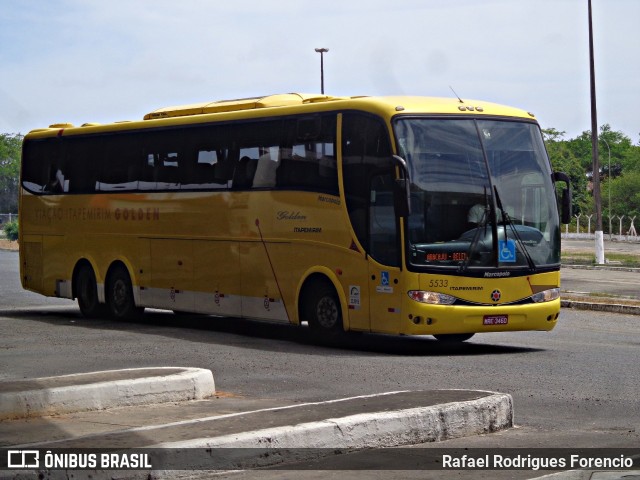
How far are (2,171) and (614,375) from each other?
15810 centimetres

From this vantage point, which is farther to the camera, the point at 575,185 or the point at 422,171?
the point at 575,185

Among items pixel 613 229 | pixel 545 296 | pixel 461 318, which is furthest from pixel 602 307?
pixel 613 229

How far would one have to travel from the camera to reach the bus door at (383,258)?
55.5ft

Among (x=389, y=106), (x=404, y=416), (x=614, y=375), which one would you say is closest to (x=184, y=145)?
(x=389, y=106)

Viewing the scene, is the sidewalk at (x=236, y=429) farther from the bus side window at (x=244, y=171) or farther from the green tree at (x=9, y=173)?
the green tree at (x=9, y=173)

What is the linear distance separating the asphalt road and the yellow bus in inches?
25.3

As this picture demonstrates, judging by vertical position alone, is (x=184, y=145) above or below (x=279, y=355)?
above

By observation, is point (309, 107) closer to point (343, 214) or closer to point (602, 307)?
point (343, 214)

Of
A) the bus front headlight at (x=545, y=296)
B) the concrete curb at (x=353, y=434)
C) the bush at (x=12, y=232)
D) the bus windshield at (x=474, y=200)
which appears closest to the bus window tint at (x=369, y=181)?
the bus windshield at (x=474, y=200)

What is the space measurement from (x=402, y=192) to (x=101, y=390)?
6.55 metres

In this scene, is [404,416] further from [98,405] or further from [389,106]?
[389,106]

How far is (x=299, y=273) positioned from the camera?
61.1 feet

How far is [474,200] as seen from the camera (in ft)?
55.6

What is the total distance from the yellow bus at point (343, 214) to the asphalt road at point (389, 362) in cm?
64
